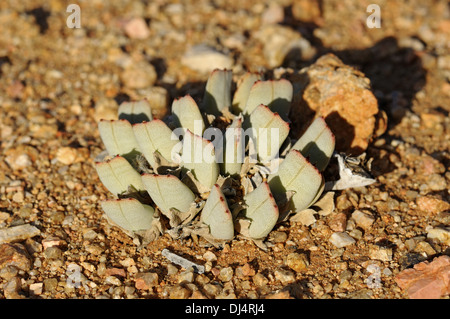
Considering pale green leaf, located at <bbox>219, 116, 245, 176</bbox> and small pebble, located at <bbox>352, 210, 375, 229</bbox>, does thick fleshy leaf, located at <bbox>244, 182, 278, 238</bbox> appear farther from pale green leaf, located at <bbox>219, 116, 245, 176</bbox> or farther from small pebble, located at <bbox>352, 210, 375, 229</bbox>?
small pebble, located at <bbox>352, 210, 375, 229</bbox>

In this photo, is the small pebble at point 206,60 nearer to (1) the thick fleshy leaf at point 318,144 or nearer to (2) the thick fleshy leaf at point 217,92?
(2) the thick fleshy leaf at point 217,92

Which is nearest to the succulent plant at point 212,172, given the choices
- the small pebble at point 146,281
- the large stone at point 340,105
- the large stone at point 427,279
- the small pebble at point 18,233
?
the small pebble at point 146,281

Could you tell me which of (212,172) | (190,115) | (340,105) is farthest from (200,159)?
(340,105)

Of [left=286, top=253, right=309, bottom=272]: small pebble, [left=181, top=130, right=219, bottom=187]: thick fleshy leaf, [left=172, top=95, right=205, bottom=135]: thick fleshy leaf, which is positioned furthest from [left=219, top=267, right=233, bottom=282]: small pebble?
[left=172, top=95, right=205, bottom=135]: thick fleshy leaf

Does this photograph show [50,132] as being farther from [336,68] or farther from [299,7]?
[299,7]

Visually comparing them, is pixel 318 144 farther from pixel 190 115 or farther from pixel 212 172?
pixel 190 115
